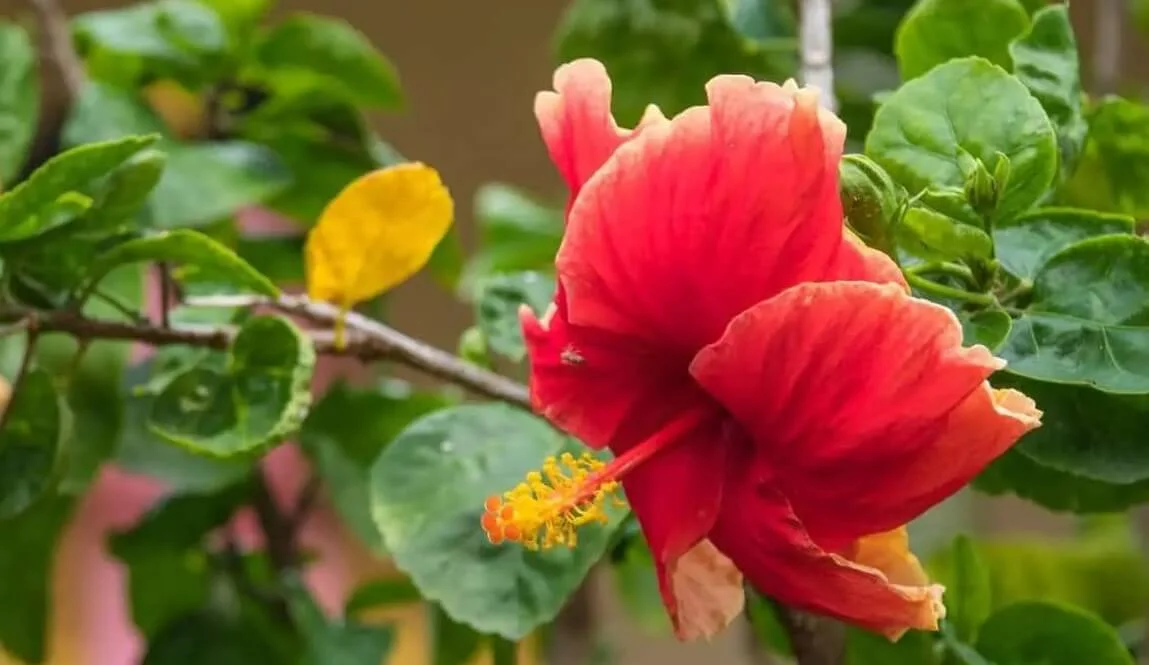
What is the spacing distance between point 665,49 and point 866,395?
350mm

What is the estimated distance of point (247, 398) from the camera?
426 millimetres

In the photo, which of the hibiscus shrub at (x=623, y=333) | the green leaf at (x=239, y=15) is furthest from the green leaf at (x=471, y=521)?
the green leaf at (x=239, y=15)

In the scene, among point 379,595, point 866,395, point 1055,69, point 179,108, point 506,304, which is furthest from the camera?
point 179,108

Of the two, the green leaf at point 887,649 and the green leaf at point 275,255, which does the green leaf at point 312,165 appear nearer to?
the green leaf at point 275,255

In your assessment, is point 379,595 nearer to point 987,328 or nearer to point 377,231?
point 377,231

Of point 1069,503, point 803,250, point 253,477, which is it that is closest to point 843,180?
point 803,250

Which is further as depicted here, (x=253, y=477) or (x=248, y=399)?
(x=253, y=477)

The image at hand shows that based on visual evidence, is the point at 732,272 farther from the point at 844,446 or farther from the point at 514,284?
the point at 514,284

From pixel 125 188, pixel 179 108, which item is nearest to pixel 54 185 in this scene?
pixel 125 188

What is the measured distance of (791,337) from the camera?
27 cm

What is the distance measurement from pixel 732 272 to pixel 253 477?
0.46 meters

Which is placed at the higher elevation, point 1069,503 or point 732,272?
point 732,272

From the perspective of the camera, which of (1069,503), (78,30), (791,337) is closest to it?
(791,337)

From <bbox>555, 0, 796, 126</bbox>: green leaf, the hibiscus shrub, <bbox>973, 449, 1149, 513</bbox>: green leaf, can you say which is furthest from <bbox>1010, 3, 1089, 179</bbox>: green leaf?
<bbox>555, 0, 796, 126</bbox>: green leaf
